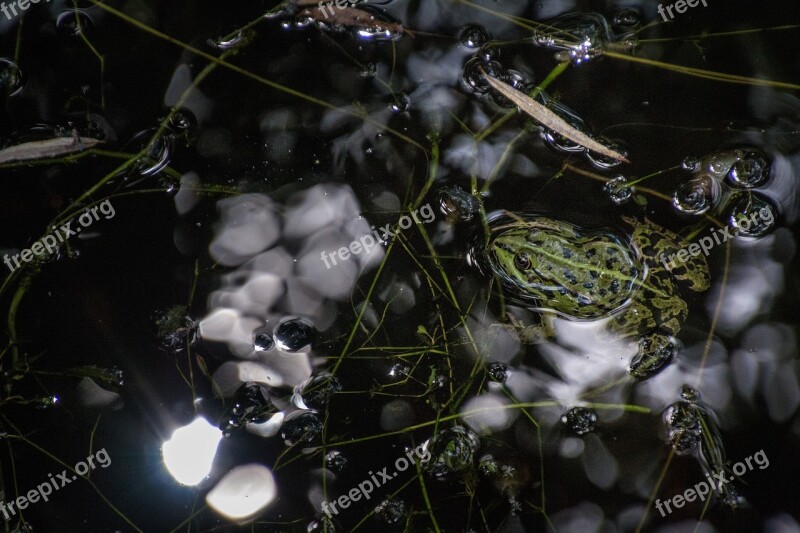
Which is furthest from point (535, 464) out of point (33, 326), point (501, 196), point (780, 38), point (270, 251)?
point (33, 326)

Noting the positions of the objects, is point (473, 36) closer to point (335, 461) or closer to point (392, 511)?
point (335, 461)

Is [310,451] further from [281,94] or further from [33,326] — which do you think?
[281,94]

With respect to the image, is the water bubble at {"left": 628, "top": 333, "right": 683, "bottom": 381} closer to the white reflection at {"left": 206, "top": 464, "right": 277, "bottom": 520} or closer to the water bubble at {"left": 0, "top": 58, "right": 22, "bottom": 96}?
the white reflection at {"left": 206, "top": 464, "right": 277, "bottom": 520}

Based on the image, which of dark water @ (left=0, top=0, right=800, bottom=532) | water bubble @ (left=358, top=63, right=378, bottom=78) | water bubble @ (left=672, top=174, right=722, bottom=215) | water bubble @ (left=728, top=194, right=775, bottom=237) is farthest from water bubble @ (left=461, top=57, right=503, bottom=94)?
water bubble @ (left=728, top=194, right=775, bottom=237)

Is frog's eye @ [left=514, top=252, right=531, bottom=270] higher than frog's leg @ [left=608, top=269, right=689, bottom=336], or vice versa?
frog's eye @ [left=514, top=252, right=531, bottom=270]

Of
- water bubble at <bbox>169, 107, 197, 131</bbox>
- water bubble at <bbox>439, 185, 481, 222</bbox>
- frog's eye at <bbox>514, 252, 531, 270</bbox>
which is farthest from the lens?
water bubble at <bbox>169, 107, 197, 131</bbox>

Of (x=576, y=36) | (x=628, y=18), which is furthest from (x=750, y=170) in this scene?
(x=576, y=36)
